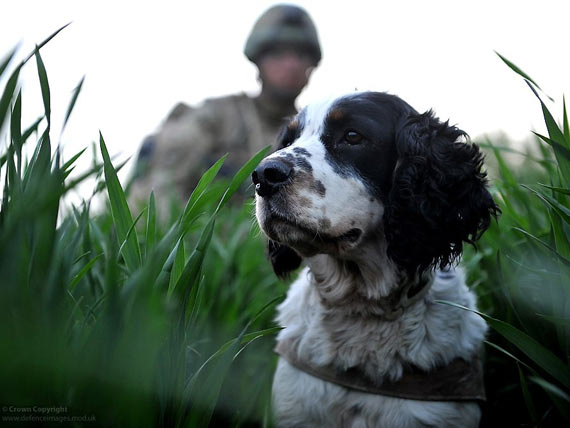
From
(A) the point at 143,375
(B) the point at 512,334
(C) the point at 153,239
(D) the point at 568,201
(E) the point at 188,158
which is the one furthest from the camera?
(E) the point at 188,158

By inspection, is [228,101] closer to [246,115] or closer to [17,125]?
[246,115]

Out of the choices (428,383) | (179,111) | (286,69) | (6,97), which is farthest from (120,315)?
(179,111)

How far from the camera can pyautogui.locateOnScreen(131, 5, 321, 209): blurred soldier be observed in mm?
6016

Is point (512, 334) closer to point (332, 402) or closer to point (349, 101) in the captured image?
point (332, 402)

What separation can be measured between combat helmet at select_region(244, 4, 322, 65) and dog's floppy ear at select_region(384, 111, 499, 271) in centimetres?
461

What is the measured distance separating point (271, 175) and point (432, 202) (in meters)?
0.63

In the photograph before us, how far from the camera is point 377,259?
204 cm

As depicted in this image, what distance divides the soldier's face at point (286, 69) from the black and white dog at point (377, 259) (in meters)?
4.25

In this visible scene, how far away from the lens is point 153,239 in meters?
1.57

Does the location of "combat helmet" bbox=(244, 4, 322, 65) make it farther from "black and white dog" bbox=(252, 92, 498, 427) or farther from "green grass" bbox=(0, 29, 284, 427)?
"green grass" bbox=(0, 29, 284, 427)

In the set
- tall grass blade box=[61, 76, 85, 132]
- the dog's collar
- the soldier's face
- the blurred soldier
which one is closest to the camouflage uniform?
the blurred soldier

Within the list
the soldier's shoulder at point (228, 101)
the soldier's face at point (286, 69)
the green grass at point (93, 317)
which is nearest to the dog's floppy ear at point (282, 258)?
the green grass at point (93, 317)

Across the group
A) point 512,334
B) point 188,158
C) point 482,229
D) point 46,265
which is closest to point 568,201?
point 482,229

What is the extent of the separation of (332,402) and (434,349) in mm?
426
